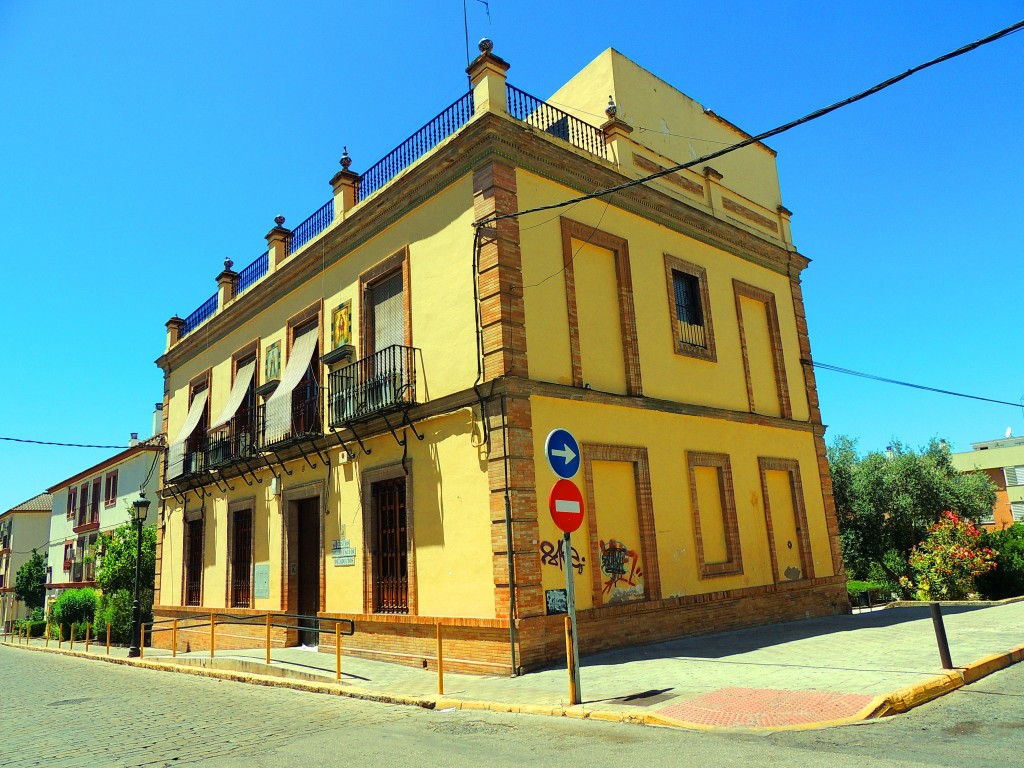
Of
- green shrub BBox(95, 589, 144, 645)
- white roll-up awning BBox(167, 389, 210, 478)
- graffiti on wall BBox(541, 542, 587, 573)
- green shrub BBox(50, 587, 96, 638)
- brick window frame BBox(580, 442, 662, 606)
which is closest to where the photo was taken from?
graffiti on wall BBox(541, 542, 587, 573)

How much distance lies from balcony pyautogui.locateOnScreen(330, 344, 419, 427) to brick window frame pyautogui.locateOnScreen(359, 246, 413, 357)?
0.37m

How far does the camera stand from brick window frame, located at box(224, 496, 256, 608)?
1716cm

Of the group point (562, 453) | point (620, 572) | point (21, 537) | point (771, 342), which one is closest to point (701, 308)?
point (771, 342)

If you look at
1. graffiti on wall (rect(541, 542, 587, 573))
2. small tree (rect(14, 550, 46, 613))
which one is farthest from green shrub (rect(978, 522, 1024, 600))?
small tree (rect(14, 550, 46, 613))

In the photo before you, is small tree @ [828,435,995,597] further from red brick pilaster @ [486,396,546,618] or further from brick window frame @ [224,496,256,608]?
brick window frame @ [224,496,256,608]

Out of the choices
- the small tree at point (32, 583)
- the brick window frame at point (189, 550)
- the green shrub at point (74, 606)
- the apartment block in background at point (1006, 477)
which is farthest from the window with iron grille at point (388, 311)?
the apartment block in background at point (1006, 477)

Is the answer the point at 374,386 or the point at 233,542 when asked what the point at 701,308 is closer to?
the point at 374,386

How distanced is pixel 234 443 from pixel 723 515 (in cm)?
1146

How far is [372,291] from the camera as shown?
14570 millimetres

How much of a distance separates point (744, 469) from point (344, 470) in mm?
7919

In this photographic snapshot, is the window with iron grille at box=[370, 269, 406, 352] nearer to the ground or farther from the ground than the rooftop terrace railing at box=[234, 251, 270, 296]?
nearer to the ground

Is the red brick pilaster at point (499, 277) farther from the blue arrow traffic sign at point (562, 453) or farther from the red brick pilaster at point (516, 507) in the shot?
the blue arrow traffic sign at point (562, 453)

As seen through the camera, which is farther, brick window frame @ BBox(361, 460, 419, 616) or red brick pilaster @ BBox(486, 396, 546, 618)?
brick window frame @ BBox(361, 460, 419, 616)

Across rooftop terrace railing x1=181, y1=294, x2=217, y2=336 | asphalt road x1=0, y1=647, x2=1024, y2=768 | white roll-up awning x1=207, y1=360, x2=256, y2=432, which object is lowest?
asphalt road x1=0, y1=647, x2=1024, y2=768
